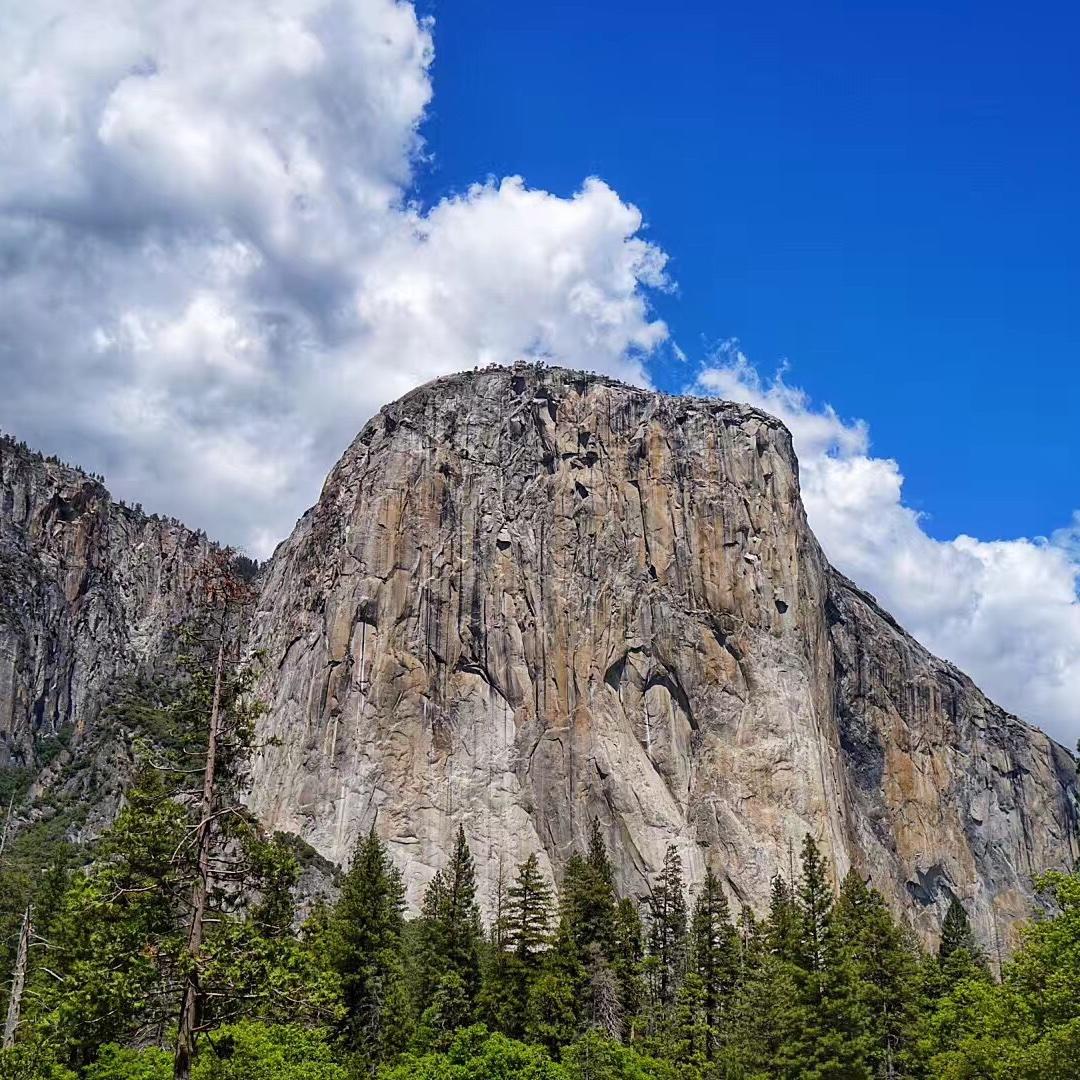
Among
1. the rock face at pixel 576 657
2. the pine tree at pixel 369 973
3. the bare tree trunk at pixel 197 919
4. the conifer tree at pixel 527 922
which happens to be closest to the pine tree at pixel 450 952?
the pine tree at pixel 369 973

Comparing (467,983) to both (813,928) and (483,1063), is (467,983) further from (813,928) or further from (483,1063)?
(483,1063)

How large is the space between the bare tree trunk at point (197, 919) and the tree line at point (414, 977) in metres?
0.04

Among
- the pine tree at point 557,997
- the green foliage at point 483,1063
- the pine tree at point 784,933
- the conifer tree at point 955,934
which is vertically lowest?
the green foliage at point 483,1063

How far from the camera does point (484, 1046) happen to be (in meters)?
36.9

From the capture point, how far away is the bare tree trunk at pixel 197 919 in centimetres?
1820

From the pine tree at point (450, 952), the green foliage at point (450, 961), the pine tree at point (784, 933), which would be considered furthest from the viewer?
the pine tree at point (450, 952)

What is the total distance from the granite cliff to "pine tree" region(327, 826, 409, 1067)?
64.2 metres

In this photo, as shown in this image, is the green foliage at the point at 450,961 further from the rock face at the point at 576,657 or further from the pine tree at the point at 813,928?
the rock face at the point at 576,657

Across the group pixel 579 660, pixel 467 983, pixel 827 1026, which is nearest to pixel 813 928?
pixel 827 1026

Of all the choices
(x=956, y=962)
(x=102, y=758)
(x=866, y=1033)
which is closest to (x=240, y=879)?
(x=866, y=1033)

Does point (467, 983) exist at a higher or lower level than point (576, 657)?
lower

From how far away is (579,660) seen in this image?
125938 mm

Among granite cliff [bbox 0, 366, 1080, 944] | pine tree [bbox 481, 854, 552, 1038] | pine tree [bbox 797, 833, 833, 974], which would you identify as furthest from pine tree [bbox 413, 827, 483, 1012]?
granite cliff [bbox 0, 366, 1080, 944]

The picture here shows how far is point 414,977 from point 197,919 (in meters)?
38.2
